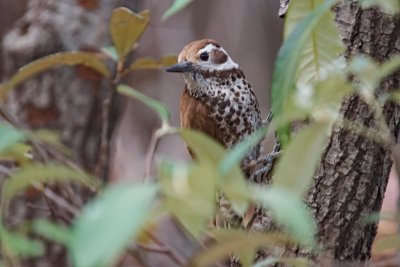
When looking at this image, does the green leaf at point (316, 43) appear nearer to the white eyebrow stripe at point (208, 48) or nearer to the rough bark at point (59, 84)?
the white eyebrow stripe at point (208, 48)

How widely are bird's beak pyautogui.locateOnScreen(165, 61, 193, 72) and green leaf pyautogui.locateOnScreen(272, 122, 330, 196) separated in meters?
1.89

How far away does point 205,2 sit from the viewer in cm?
579

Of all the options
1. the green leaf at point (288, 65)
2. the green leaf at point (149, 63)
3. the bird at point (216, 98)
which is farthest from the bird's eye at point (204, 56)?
the green leaf at point (288, 65)

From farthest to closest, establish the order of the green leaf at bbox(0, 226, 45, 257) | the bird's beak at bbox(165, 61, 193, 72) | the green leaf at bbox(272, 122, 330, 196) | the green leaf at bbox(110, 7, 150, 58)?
the bird's beak at bbox(165, 61, 193, 72) < the green leaf at bbox(110, 7, 150, 58) < the green leaf at bbox(0, 226, 45, 257) < the green leaf at bbox(272, 122, 330, 196)

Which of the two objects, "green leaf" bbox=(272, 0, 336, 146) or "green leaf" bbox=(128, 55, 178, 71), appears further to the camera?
"green leaf" bbox=(128, 55, 178, 71)

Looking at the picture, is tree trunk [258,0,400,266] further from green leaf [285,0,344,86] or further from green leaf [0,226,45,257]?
green leaf [0,226,45,257]

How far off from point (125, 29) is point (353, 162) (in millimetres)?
496

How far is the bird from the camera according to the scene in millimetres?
2809

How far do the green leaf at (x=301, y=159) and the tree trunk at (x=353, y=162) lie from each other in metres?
0.79

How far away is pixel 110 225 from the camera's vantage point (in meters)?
0.63

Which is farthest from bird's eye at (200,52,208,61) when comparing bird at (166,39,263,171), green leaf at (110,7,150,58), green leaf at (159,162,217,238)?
green leaf at (159,162,217,238)

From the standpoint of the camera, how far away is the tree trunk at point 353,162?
1587mm

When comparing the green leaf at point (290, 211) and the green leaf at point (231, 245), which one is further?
Answer: the green leaf at point (231, 245)

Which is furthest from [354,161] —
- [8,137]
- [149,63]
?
[8,137]
